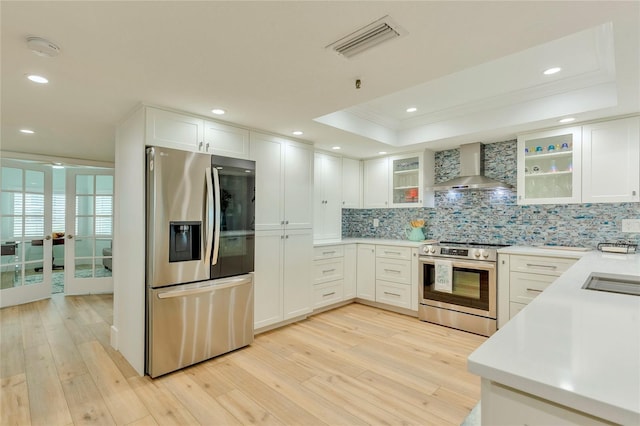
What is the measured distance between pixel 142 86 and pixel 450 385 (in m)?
3.09

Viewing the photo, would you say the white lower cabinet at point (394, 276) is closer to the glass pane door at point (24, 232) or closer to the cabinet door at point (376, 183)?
the cabinet door at point (376, 183)

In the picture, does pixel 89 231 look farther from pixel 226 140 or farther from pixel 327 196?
pixel 327 196

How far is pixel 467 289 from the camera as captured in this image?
3482mm

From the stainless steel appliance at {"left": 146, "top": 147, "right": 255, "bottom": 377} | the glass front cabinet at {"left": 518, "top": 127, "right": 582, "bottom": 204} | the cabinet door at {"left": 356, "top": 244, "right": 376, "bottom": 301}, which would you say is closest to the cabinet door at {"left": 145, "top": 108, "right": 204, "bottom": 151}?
the stainless steel appliance at {"left": 146, "top": 147, "right": 255, "bottom": 377}

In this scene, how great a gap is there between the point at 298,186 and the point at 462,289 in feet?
7.19

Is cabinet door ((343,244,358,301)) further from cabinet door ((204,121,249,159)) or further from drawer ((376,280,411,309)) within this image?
cabinet door ((204,121,249,159))

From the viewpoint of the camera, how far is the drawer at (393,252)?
13.1ft

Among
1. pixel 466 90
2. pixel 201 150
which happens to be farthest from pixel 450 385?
pixel 201 150

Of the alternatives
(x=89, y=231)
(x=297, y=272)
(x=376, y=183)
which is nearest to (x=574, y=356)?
(x=297, y=272)

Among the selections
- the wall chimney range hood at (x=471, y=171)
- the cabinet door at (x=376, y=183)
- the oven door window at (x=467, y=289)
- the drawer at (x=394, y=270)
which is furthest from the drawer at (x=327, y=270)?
the wall chimney range hood at (x=471, y=171)

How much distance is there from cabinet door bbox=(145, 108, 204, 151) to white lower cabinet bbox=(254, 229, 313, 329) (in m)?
1.08

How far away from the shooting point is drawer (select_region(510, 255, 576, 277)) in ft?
9.59

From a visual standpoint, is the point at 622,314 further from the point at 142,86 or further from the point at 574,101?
the point at 142,86

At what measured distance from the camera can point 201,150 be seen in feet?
9.22
